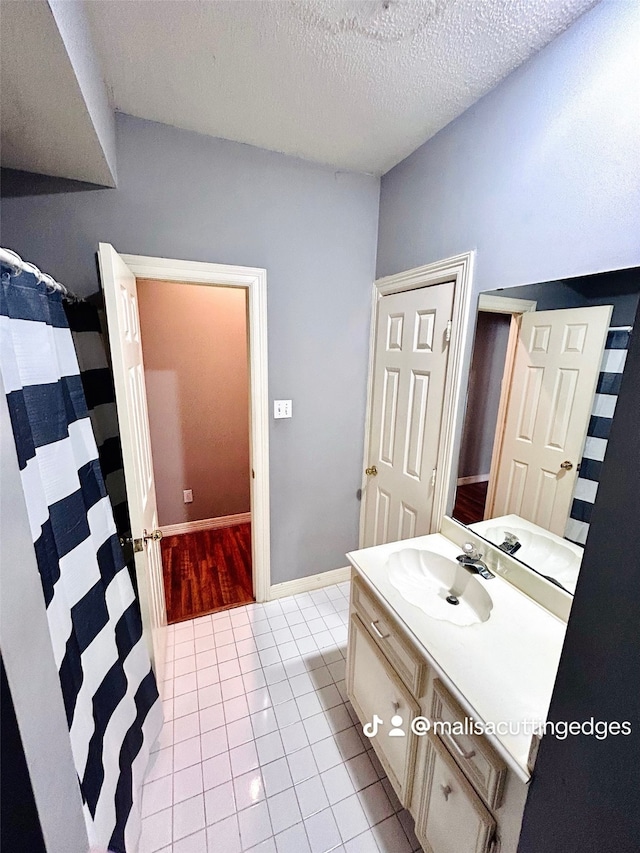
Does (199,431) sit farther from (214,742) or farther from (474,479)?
(474,479)

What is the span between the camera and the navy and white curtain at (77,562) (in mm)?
771

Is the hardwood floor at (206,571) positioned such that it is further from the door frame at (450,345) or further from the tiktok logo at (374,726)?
the door frame at (450,345)

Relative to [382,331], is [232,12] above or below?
above

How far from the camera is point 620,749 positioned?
430 millimetres

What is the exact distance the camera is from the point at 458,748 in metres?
0.84

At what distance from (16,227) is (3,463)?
1466 mm

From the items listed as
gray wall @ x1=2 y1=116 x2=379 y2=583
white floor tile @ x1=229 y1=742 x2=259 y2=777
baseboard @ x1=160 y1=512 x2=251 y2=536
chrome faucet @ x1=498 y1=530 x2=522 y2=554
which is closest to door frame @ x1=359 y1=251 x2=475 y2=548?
chrome faucet @ x1=498 y1=530 x2=522 y2=554

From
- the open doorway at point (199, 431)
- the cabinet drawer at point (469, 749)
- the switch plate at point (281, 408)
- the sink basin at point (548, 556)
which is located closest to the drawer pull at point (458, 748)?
the cabinet drawer at point (469, 749)

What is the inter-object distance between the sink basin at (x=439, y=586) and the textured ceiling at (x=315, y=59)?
69.2 inches

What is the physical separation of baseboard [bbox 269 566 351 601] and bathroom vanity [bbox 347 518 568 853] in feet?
2.76

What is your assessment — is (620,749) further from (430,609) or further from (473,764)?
(430,609)

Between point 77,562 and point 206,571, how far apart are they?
65.3 inches

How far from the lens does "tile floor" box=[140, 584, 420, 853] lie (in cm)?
110

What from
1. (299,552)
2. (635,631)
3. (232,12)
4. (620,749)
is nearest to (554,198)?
(232,12)
